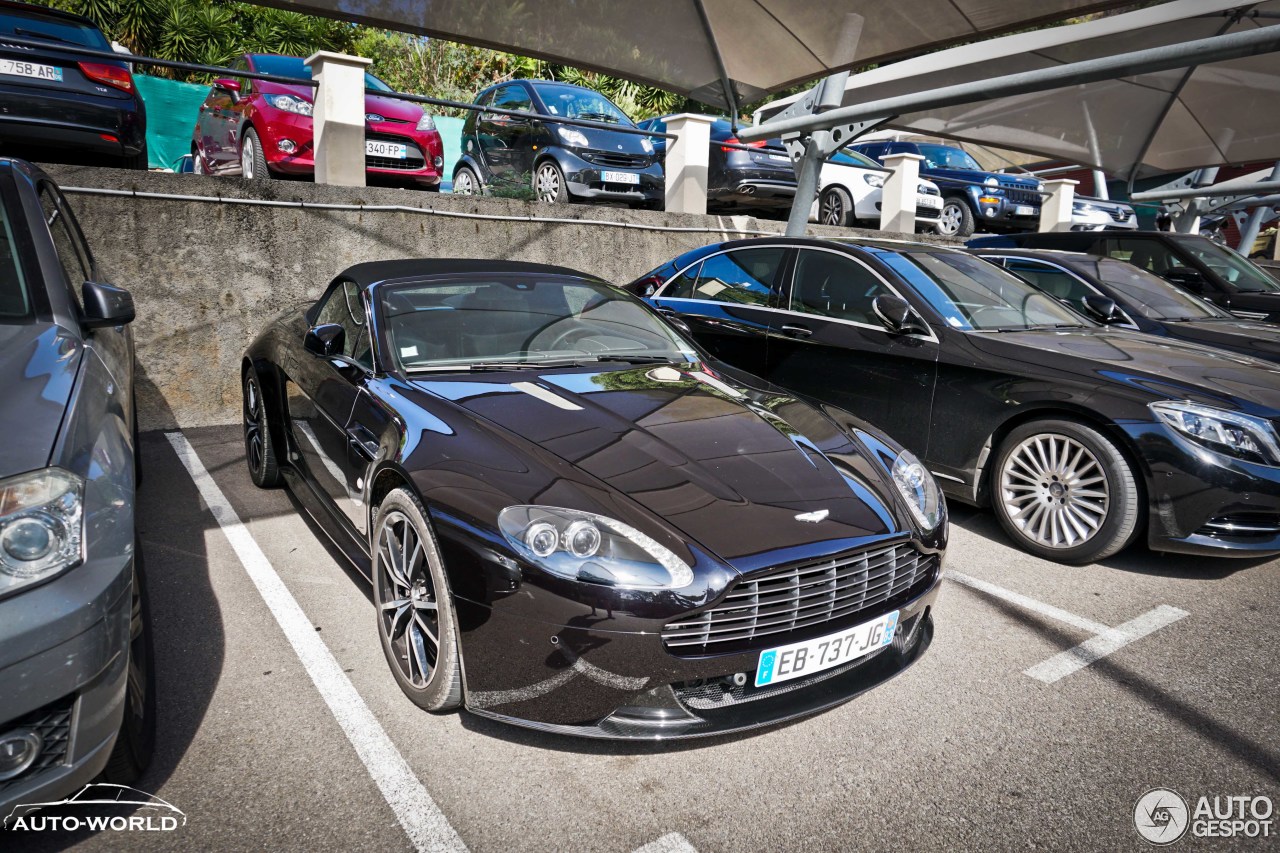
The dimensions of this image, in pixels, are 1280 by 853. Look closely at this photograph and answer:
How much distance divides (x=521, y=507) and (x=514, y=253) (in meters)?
5.69

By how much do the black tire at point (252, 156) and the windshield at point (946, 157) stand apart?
33.9 ft

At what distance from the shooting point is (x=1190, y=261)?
831 centimetres

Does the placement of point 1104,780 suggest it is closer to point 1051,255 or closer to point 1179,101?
point 1051,255

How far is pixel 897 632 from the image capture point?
2703 mm

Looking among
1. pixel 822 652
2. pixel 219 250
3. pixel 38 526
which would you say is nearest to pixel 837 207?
pixel 219 250

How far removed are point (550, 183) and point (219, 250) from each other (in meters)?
3.87

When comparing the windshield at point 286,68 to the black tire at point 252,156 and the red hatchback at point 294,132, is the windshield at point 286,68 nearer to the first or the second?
the red hatchback at point 294,132

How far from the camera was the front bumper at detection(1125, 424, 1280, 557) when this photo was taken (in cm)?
375

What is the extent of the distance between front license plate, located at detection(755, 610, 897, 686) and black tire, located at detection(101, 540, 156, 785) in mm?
1619

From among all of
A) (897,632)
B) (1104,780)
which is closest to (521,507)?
(897,632)

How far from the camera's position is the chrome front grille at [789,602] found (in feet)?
7.39

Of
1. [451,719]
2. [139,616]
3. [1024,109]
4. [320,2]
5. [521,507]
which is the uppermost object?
[1024,109]

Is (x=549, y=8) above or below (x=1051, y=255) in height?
above

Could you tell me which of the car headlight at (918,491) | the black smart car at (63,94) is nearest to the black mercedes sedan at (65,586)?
the car headlight at (918,491)
